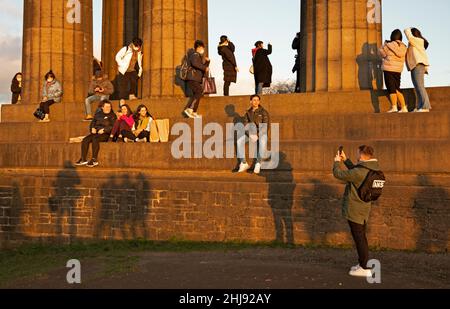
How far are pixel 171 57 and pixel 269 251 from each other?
7650mm

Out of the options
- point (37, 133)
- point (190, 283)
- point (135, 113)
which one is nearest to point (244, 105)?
point (135, 113)

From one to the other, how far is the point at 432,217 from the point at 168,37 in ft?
30.0

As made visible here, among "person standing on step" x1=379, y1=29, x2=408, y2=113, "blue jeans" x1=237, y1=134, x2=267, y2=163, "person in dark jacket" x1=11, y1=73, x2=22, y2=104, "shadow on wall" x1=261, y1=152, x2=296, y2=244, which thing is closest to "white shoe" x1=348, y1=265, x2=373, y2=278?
"shadow on wall" x1=261, y1=152, x2=296, y2=244

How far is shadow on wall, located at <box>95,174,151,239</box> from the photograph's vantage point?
1356 cm

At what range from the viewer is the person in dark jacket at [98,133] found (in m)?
14.5

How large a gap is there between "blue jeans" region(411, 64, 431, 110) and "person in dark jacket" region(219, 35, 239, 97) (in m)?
5.69

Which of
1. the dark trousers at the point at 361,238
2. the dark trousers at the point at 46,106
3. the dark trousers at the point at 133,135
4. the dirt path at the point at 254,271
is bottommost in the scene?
the dirt path at the point at 254,271

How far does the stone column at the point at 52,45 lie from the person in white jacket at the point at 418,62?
10.7 metres

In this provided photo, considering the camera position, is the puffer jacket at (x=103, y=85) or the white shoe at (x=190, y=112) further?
the puffer jacket at (x=103, y=85)

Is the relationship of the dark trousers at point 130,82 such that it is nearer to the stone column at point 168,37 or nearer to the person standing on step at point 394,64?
the stone column at point 168,37

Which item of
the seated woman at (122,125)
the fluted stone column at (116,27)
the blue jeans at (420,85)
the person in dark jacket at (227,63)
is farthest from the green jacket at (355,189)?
the fluted stone column at (116,27)

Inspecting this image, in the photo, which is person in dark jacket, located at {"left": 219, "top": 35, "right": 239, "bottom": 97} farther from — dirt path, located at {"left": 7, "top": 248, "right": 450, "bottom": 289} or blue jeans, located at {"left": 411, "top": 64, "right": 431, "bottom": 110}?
dirt path, located at {"left": 7, "top": 248, "right": 450, "bottom": 289}

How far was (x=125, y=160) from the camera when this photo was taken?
14.3m

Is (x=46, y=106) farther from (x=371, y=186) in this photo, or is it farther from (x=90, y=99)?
(x=371, y=186)
